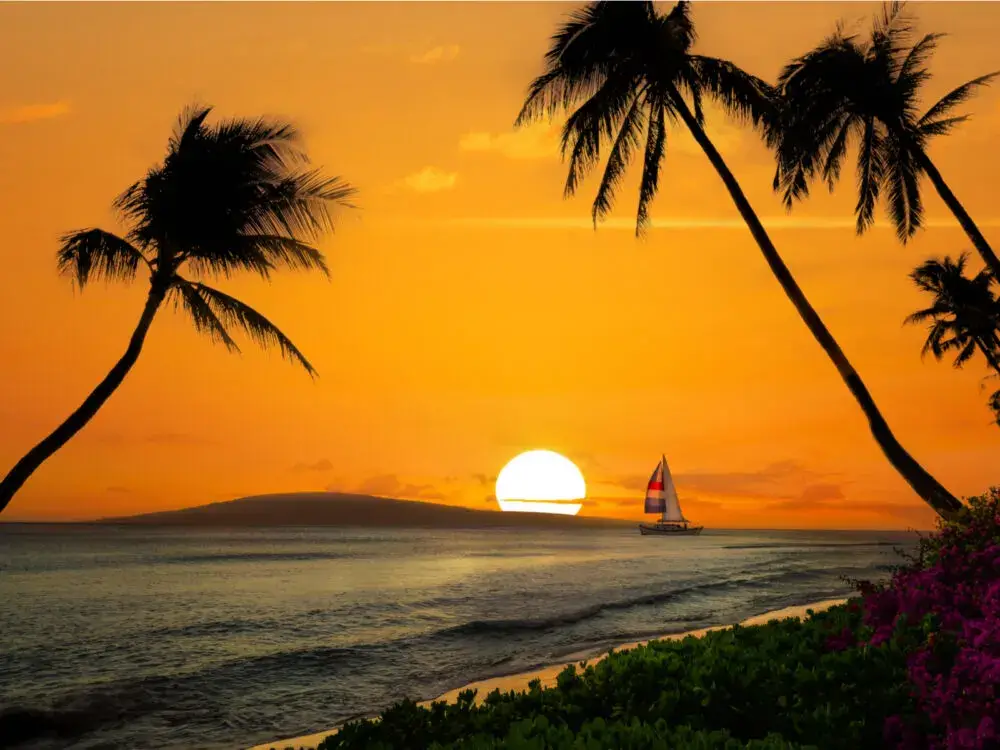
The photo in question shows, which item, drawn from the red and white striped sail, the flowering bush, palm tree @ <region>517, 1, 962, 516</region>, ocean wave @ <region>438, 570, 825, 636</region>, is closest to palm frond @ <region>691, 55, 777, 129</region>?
palm tree @ <region>517, 1, 962, 516</region>

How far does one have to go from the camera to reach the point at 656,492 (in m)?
110

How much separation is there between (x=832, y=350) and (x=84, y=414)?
47.0 feet

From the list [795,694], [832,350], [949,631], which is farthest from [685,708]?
[832,350]

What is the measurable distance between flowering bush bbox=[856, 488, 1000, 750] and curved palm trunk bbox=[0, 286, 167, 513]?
12.2m

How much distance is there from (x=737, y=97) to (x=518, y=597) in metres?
28.6

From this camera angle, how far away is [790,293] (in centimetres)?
1797

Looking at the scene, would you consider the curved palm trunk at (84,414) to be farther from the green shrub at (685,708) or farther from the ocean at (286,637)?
the green shrub at (685,708)

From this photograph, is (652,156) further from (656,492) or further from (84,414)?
(656,492)

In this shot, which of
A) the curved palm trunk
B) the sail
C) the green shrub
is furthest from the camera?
the sail

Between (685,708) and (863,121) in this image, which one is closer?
(685,708)

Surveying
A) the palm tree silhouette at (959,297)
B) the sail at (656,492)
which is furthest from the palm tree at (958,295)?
the sail at (656,492)

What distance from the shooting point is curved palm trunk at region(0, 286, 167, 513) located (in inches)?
543

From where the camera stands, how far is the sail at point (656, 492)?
4341 inches

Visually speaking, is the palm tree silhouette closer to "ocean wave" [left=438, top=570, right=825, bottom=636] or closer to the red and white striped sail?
"ocean wave" [left=438, top=570, right=825, bottom=636]
